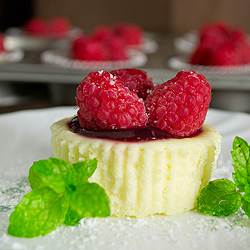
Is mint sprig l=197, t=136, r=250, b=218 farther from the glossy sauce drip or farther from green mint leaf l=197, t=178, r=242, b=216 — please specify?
the glossy sauce drip

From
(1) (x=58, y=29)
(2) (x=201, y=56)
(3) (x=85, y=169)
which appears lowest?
(1) (x=58, y=29)

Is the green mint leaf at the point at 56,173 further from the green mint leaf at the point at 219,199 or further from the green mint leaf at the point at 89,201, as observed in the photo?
the green mint leaf at the point at 219,199

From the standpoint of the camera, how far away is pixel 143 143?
3.47 ft

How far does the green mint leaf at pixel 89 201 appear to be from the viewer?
899 mm

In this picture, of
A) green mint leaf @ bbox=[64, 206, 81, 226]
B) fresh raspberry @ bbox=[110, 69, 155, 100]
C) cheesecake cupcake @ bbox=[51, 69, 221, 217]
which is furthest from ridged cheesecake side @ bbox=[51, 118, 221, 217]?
fresh raspberry @ bbox=[110, 69, 155, 100]

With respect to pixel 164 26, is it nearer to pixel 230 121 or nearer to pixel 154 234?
pixel 230 121

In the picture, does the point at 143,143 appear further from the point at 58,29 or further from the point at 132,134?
the point at 58,29

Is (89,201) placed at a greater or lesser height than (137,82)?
lesser

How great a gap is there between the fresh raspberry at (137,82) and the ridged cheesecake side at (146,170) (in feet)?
0.71

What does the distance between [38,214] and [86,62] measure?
1.99 m

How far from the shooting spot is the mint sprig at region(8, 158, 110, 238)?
3.01 feet

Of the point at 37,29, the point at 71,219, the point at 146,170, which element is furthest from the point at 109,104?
the point at 37,29

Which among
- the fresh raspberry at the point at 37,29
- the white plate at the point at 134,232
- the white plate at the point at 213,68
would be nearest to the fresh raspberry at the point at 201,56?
the white plate at the point at 213,68

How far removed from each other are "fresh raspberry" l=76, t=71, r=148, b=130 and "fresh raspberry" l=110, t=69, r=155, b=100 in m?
0.11
